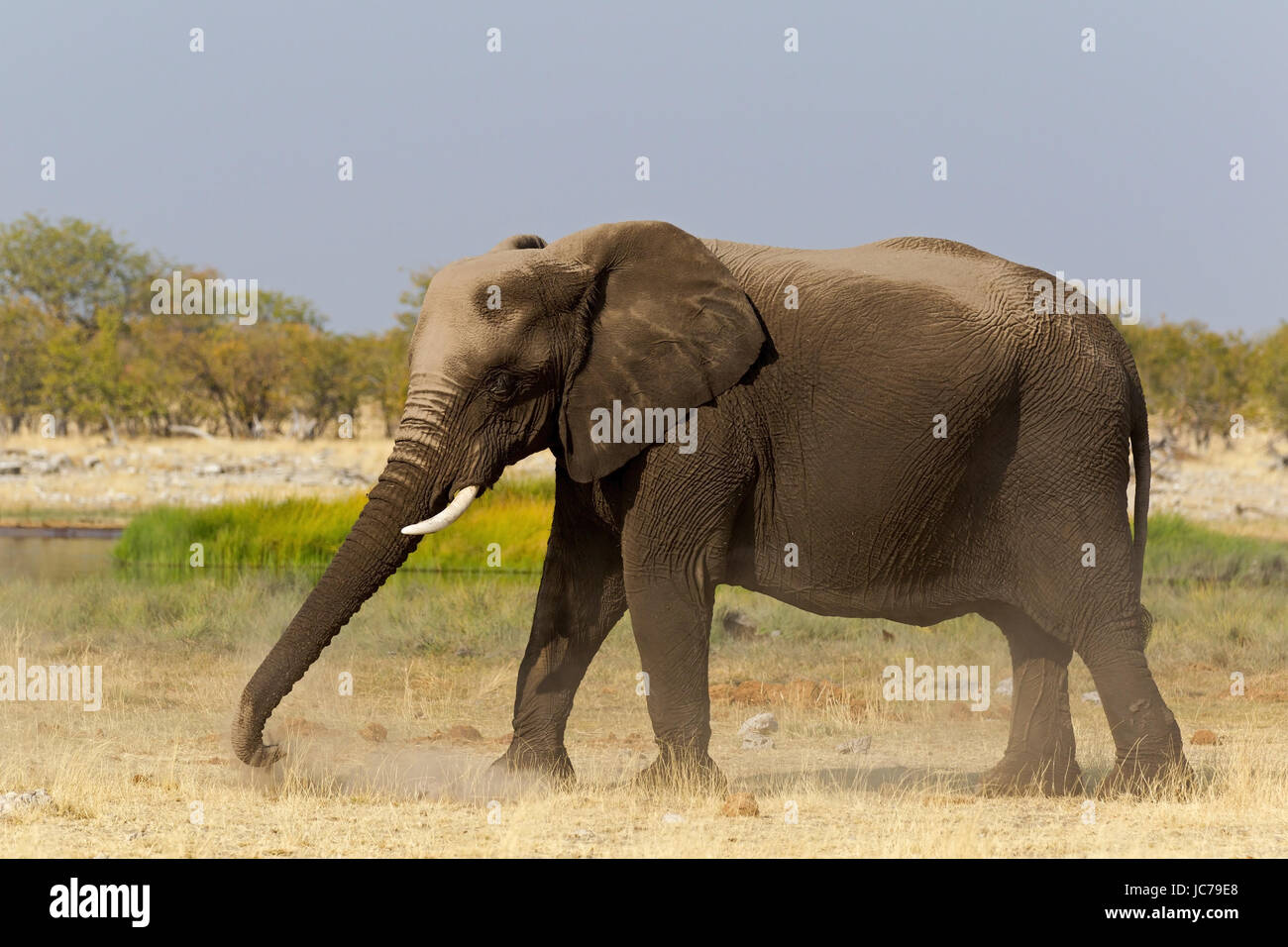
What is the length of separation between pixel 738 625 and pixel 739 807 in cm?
777

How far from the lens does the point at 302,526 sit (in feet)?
68.9

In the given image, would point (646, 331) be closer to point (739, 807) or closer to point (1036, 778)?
point (739, 807)

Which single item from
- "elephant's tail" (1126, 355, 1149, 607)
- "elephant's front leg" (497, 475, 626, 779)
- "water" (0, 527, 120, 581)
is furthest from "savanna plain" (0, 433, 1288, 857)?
"elephant's tail" (1126, 355, 1149, 607)

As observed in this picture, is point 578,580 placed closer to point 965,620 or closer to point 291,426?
point 965,620

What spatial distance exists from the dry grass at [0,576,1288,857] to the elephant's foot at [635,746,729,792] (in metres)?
0.12

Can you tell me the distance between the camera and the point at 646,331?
888cm

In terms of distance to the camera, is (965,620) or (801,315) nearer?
(801,315)

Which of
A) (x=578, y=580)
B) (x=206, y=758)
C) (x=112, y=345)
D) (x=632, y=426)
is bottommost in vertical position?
(x=206, y=758)

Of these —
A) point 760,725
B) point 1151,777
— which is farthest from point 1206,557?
point 1151,777

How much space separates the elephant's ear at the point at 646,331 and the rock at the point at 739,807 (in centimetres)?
176

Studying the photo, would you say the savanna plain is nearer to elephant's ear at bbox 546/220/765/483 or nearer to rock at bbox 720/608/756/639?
rock at bbox 720/608/756/639

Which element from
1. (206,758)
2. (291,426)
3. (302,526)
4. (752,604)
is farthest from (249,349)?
(206,758)

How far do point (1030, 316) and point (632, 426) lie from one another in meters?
2.21

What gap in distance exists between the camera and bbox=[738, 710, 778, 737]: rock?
11734mm
